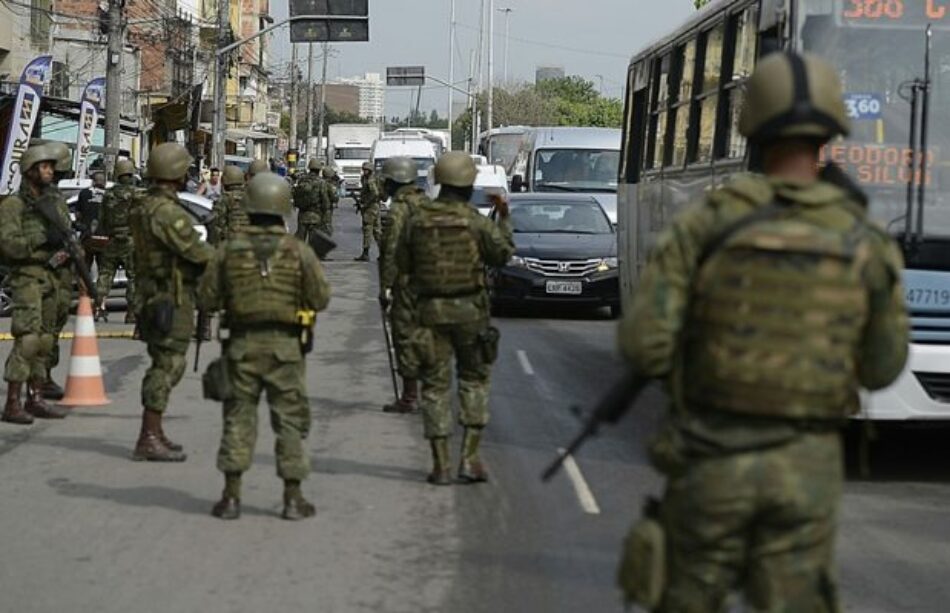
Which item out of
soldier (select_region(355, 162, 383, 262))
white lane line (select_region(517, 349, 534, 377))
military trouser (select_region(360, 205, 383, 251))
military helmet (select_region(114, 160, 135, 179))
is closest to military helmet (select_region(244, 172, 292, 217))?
white lane line (select_region(517, 349, 534, 377))

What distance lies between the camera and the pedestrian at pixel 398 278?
13.1 meters

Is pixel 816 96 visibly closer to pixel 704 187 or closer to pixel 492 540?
pixel 492 540

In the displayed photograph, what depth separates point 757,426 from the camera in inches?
184

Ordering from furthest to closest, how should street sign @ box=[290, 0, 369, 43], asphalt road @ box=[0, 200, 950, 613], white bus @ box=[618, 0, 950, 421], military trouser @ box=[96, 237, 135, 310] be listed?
street sign @ box=[290, 0, 369, 43] < military trouser @ box=[96, 237, 135, 310] < white bus @ box=[618, 0, 950, 421] < asphalt road @ box=[0, 200, 950, 613]

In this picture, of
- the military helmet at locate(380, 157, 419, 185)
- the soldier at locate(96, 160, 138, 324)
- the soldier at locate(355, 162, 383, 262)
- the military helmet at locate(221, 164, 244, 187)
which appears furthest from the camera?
the soldier at locate(355, 162, 383, 262)

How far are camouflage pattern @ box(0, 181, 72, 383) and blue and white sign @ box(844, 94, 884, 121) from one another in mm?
5341

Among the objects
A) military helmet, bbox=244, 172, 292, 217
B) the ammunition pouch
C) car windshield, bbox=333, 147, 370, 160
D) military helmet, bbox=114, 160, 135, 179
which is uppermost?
car windshield, bbox=333, 147, 370, 160

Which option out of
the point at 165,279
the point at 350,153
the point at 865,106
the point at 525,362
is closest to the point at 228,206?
the point at 525,362

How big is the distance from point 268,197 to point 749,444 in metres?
4.90

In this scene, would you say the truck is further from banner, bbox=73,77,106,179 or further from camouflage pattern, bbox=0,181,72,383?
camouflage pattern, bbox=0,181,72,383

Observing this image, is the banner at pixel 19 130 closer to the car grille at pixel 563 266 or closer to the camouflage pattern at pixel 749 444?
the car grille at pixel 563 266

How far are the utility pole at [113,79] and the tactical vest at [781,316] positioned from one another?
2841 cm

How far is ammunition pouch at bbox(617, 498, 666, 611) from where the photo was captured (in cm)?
466

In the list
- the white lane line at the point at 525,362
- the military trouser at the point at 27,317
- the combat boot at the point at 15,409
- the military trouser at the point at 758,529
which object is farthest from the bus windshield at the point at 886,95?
the military trouser at the point at 758,529
